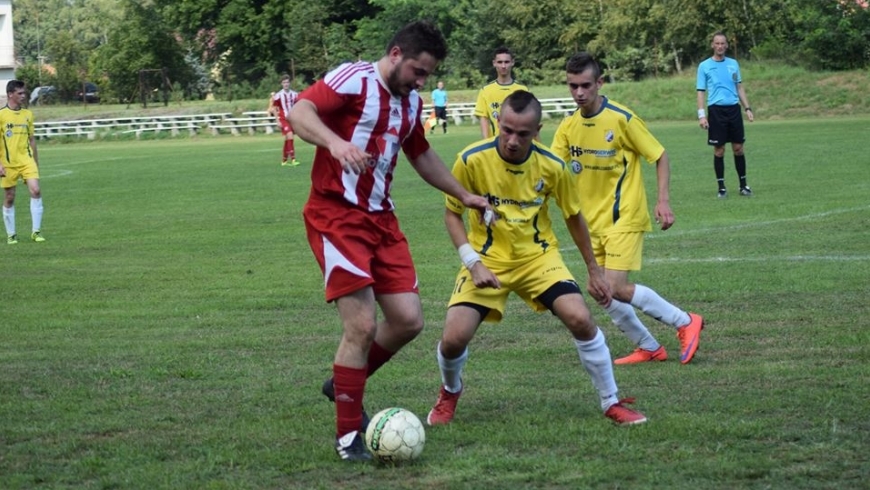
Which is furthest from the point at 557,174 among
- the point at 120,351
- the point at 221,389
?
the point at 120,351

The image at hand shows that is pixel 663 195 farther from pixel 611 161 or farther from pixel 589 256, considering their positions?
pixel 589 256

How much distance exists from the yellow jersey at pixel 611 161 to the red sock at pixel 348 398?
8.84 ft

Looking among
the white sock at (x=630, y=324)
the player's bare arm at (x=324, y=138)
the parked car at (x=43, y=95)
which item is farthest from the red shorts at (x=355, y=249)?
the parked car at (x=43, y=95)

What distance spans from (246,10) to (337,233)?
6893cm

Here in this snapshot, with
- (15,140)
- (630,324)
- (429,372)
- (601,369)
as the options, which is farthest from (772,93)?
(601,369)

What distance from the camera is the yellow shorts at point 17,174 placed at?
16438 mm

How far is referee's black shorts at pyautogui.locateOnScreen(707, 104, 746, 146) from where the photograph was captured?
17.5m

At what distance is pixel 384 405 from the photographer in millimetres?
6375

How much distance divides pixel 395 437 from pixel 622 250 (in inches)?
109

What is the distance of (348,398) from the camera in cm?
530

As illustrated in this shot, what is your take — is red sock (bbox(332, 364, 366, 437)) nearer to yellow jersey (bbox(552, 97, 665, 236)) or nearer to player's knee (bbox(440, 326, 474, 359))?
player's knee (bbox(440, 326, 474, 359))

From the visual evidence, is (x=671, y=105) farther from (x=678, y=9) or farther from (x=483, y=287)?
(x=483, y=287)

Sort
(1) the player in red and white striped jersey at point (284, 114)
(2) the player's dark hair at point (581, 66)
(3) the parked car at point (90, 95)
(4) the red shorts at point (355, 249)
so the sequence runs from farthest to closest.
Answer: (3) the parked car at point (90, 95)
(1) the player in red and white striped jersey at point (284, 114)
(2) the player's dark hair at point (581, 66)
(4) the red shorts at point (355, 249)

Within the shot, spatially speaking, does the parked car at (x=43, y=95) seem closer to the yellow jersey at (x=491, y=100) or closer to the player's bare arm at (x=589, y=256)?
the yellow jersey at (x=491, y=100)
